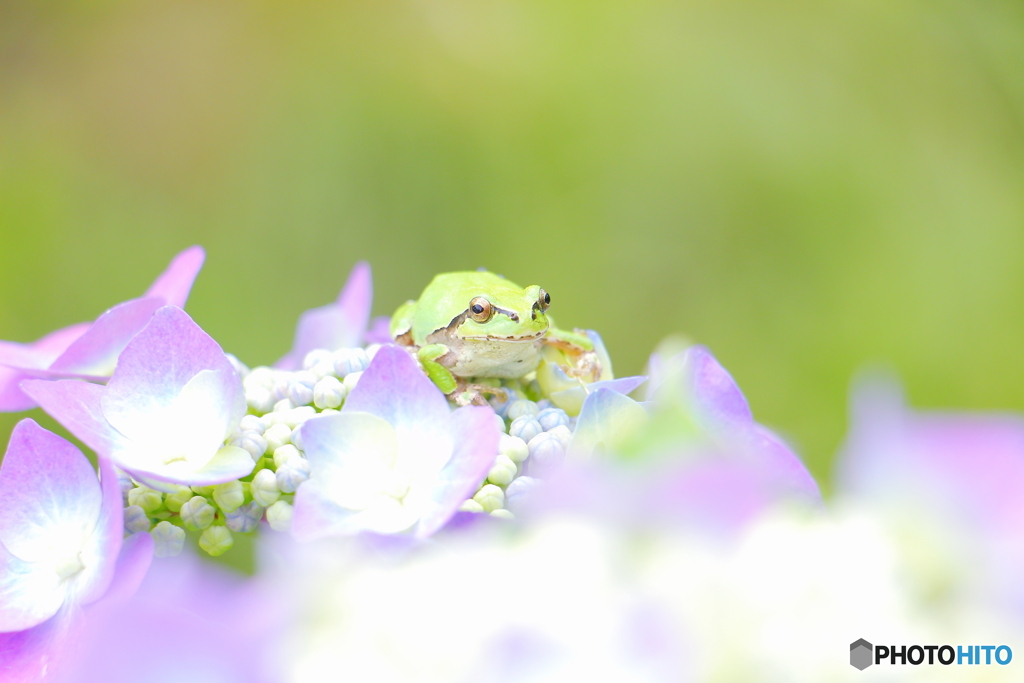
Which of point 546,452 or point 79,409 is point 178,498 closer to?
point 79,409

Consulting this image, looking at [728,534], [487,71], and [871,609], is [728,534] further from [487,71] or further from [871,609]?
[487,71]

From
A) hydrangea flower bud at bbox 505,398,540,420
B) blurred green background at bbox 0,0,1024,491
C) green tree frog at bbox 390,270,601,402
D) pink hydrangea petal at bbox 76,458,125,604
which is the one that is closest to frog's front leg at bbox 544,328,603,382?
green tree frog at bbox 390,270,601,402

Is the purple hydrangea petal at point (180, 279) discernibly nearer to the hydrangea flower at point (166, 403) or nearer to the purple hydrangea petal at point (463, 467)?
the hydrangea flower at point (166, 403)

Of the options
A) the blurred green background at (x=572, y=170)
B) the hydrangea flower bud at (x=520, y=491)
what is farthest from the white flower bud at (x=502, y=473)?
the blurred green background at (x=572, y=170)

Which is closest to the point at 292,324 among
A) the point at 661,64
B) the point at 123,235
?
the point at 123,235

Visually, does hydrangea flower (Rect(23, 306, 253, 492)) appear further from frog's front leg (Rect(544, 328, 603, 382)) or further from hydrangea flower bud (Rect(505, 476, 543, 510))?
frog's front leg (Rect(544, 328, 603, 382))
